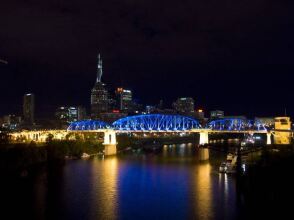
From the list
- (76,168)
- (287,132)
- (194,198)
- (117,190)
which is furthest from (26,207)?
(287,132)

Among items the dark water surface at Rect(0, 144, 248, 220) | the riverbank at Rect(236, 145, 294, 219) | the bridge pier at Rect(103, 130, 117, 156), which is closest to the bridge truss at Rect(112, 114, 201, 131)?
the bridge pier at Rect(103, 130, 117, 156)

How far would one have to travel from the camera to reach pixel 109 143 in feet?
154

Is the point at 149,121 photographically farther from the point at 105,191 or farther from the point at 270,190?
the point at 270,190

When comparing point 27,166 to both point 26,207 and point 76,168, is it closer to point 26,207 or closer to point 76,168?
point 76,168

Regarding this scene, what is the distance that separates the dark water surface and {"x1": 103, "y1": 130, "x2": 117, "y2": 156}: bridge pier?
14.6m

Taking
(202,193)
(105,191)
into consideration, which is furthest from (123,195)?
(202,193)

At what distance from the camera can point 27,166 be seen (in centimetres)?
3083

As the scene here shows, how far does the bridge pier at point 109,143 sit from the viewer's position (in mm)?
44894

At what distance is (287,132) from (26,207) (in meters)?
31.8

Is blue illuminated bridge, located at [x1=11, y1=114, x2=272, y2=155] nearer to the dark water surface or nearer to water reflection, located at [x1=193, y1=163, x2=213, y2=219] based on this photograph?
the dark water surface

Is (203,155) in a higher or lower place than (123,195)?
higher

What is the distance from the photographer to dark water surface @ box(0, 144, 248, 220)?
17.4 metres

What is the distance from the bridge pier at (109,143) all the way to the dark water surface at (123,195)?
14.6 m

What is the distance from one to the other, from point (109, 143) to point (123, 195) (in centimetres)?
2624
